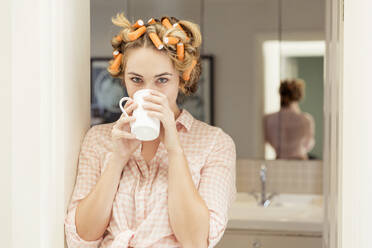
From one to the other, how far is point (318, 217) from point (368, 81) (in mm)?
1752

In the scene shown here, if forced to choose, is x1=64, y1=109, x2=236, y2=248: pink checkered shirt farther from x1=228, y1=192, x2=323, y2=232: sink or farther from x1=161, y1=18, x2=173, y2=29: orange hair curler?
x1=228, y1=192, x2=323, y2=232: sink

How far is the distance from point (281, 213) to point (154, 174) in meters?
1.71

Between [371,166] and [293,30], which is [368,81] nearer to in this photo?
[371,166]

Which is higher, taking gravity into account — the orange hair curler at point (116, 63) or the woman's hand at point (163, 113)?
the orange hair curler at point (116, 63)

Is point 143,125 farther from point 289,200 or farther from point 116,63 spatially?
point 289,200

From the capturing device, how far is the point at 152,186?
3.95 ft

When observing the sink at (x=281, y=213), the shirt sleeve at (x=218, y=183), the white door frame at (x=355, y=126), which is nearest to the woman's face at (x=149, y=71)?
the shirt sleeve at (x=218, y=183)

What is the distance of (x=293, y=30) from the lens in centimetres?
308

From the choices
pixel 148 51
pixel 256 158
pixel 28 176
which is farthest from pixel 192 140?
pixel 256 158

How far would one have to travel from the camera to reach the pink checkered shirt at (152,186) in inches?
45.7

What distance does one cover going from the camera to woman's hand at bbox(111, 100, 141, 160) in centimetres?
110

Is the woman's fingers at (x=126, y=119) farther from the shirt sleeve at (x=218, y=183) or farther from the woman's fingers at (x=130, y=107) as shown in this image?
the shirt sleeve at (x=218, y=183)

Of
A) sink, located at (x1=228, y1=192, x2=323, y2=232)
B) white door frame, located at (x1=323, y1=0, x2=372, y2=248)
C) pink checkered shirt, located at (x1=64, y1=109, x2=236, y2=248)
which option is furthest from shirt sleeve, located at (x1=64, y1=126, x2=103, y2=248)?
sink, located at (x1=228, y1=192, x2=323, y2=232)

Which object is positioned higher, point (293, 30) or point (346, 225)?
point (293, 30)
